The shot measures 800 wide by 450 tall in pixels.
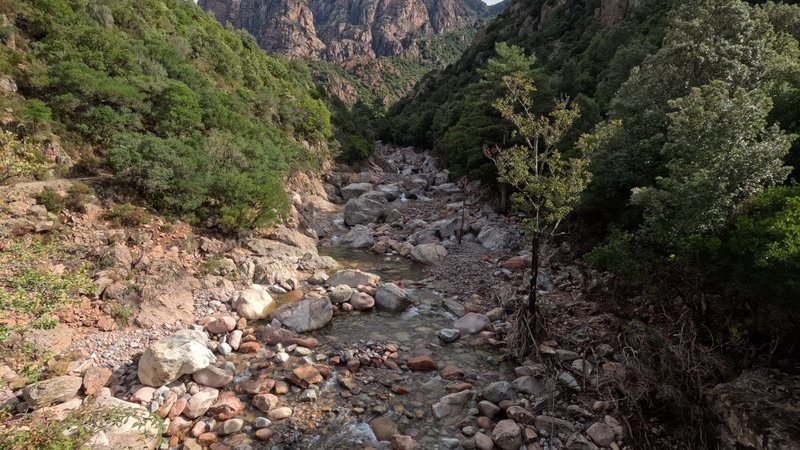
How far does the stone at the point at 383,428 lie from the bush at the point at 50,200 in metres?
14.5

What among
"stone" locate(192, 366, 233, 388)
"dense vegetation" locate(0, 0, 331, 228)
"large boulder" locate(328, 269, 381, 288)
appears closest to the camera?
"stone" locate(192, 366, 233, 388)

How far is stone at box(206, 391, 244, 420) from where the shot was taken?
9198 millimetres

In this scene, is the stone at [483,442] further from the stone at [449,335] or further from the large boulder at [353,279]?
the large boulder at [353,279]

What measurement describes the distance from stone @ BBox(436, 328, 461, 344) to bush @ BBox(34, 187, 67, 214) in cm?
1498

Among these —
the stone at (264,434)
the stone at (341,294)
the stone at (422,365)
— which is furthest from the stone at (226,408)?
the stone at (341,294)

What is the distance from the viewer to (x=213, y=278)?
1574 cm

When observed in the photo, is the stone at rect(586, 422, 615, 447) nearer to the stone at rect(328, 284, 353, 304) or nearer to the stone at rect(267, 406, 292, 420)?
the stone at rect(267, 406, 292, 420)

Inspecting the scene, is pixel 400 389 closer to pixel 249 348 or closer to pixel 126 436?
pixel 249 348

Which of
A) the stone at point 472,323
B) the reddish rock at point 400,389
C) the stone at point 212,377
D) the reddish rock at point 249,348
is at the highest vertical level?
the stone at point 472,323

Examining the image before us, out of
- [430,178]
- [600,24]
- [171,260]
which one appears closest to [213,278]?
[171,260]

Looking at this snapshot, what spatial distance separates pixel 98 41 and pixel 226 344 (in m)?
21.6

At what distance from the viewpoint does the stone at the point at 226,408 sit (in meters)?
9.20

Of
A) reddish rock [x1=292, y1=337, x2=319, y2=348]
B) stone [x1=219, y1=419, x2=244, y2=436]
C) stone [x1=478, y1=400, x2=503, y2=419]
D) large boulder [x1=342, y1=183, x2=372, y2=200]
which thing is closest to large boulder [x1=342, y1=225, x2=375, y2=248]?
reddish rock [x1=292, y1=337, x2=319, y2=348]

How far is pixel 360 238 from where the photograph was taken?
947 inches
